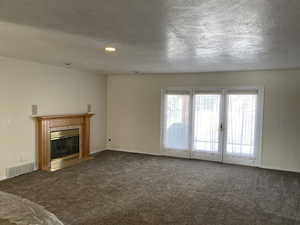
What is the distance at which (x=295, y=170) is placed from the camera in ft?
17.6

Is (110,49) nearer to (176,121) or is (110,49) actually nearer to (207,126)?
(176,121)

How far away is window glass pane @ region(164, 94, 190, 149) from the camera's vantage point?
21.3ft

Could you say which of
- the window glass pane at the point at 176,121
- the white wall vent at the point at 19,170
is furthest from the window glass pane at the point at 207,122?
the white wall vent at the point at 19,170

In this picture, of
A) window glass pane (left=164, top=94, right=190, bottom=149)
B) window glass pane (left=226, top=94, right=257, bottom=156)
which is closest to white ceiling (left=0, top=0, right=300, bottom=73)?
window glass pane (left=226, top=94, right=257, bottom=156)

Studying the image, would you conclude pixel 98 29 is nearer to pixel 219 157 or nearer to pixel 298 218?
pixel 298 218

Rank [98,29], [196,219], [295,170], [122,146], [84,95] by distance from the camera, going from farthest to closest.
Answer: [122,146] → [84,95] → [295,170] → [196,219] → [98,29]

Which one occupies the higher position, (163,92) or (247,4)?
(247,4)

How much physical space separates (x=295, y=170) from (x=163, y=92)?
147 inches

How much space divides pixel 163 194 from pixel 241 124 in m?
2.99

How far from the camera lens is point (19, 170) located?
15.8 ft

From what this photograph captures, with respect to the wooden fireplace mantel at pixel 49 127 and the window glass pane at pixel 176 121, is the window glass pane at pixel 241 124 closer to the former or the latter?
the window glass pane at pixel 176 121

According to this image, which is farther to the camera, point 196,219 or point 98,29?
point 196,219

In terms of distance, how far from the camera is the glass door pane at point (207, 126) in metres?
6.12

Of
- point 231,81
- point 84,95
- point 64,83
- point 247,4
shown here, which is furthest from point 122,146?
point 247,4
